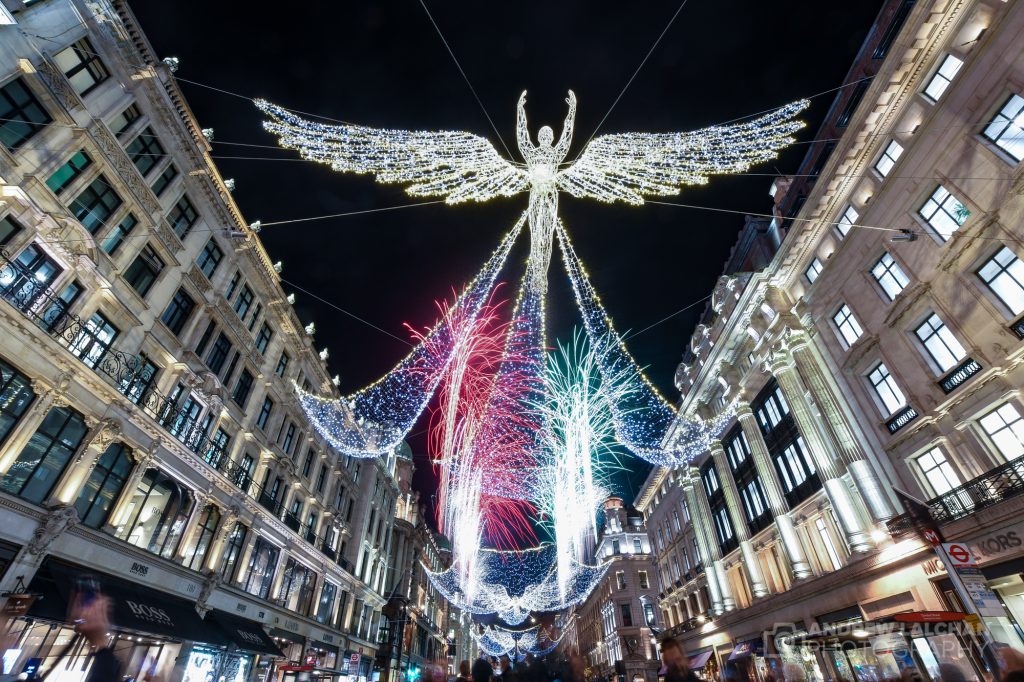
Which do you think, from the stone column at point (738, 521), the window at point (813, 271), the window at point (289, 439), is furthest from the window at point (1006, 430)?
the window at point (289, 439)

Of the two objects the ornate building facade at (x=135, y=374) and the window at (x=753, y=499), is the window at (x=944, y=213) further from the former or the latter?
the ornate building facade at (x=135, y=374)

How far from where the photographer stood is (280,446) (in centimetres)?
2430

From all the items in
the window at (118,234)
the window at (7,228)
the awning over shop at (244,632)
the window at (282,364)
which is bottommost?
the awning over shop at (244,632)

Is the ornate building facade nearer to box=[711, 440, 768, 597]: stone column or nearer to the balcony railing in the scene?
box=[711, 440, 768, 597]: stone column

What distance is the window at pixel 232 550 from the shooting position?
19.0 m

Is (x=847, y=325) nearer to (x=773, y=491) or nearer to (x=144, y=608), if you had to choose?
(x=773, y=491)

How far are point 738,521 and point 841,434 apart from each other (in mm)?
11420

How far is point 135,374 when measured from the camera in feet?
49.0

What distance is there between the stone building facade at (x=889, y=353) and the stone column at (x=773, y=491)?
9cm

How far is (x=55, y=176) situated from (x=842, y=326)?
2831 cm

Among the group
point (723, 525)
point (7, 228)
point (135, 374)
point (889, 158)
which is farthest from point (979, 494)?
point (7, 228)

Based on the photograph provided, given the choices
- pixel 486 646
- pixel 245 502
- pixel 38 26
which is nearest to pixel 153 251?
pixel 38 26

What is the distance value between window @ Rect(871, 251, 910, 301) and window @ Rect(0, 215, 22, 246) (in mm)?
27002

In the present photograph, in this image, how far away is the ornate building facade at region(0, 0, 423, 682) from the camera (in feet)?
38.2
